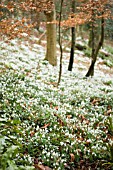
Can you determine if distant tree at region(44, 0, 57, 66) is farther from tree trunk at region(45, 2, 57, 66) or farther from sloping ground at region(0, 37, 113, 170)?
sloping ground at region(0, 37, 113, 170)

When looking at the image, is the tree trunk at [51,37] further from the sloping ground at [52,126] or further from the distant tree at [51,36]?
the sloping ground at [52,126]

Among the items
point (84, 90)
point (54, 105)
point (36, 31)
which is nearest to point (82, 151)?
point (54, 105)

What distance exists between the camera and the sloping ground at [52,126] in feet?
17.0

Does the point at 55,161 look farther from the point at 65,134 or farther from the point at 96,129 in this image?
the point at 96,129

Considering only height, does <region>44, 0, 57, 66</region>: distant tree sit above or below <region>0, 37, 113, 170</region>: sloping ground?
above

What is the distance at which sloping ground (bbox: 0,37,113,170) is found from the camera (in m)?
5.18

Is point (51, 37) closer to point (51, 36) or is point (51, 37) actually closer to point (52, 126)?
point (51, 36)

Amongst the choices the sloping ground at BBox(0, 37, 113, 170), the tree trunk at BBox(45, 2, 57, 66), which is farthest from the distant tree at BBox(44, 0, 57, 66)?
the sloping ground at BBox(0, 37, 113, 170)

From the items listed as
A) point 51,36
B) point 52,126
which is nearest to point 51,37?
point 51,36

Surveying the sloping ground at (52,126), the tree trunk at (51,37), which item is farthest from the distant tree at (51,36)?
the sloping ground at (52,126)

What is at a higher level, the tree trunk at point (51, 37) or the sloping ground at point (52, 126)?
the tree trunk at point (51, 37)

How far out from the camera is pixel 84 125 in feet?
23.9

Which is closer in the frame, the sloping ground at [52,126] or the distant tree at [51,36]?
the sloping ground at [52,126]

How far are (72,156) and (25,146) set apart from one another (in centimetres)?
115
